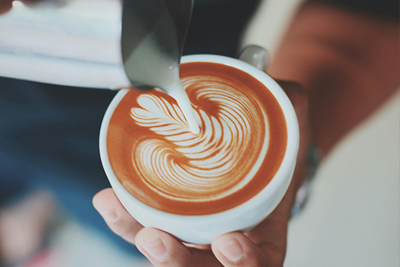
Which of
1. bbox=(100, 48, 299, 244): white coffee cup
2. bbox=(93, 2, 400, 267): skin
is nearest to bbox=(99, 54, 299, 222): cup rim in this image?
bbox=(100, 48, 299, 244): white coffee cup

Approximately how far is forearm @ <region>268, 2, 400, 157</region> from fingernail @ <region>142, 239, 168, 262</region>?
0.82 meters

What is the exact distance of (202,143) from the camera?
662 mm

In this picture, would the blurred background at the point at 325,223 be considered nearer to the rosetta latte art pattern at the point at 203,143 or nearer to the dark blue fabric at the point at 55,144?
the dark blue fabric at the point at 55,144

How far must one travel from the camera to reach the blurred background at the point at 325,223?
1.07m

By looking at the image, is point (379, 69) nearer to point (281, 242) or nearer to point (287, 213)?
point (287, 213)

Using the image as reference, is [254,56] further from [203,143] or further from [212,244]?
[212,244]

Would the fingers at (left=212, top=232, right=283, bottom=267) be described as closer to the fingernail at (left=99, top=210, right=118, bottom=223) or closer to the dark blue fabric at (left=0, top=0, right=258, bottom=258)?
the fingernail at (left=99, top=210, right=118, bottom=223)

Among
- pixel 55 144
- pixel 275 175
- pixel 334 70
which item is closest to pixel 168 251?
pixel 275 175

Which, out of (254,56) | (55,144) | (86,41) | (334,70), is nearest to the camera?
(86,41)

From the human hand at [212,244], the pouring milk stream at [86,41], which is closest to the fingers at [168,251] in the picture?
the human hand at [212,244]

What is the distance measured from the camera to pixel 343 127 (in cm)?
126

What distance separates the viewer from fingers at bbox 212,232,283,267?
0.57m

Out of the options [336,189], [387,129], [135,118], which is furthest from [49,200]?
[387,129]

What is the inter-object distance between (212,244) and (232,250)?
4cm
